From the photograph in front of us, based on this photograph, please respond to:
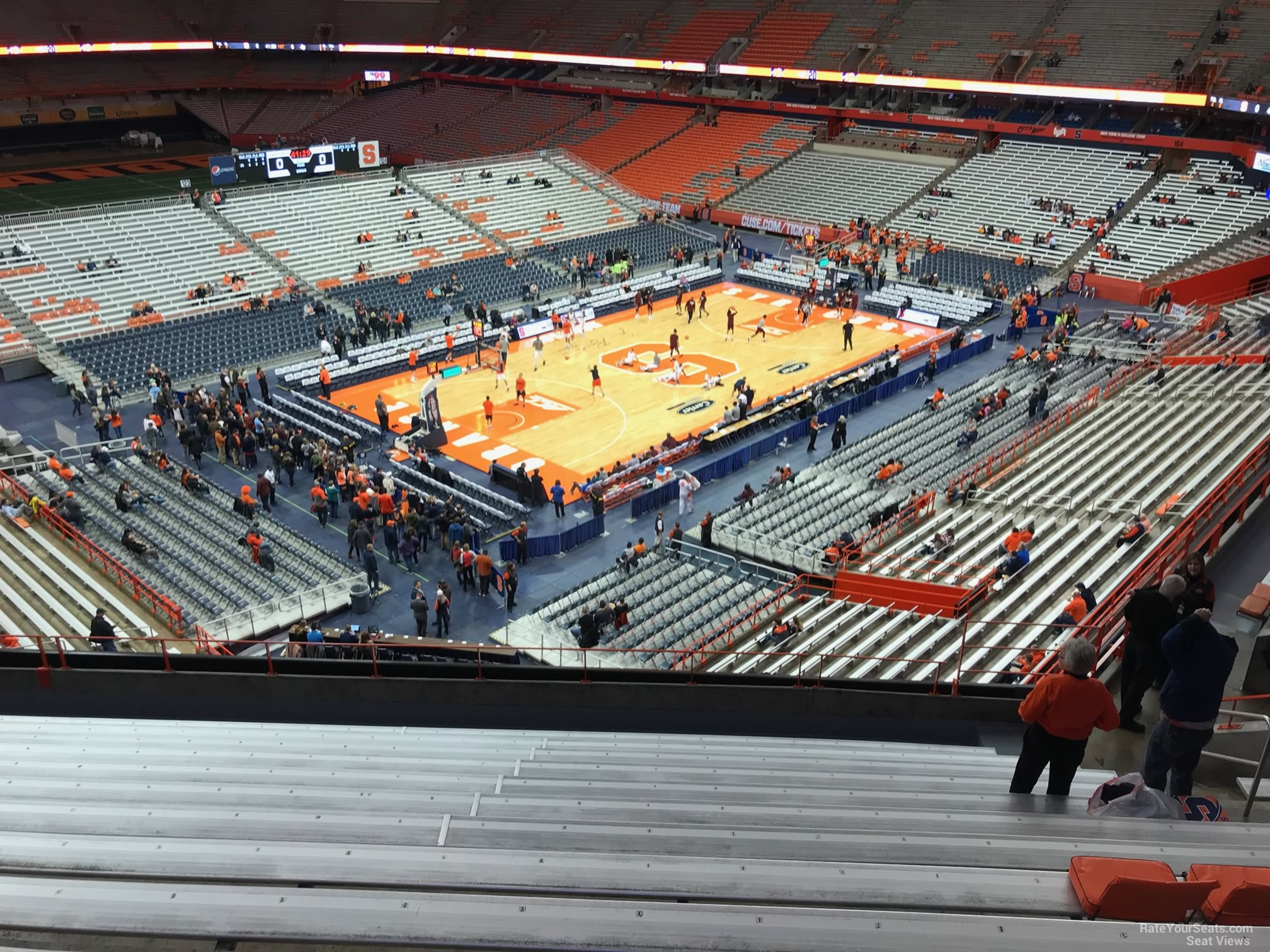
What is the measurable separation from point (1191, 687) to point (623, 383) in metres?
28.2

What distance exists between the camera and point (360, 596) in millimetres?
20812

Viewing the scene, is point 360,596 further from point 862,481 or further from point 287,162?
point 287,162

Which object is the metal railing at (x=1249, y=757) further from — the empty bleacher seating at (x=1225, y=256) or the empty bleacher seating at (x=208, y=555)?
the empty bleacher seating at (x=1225, y=256)

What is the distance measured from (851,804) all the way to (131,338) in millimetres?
35661

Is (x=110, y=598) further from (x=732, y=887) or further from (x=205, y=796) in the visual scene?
(x=732, y=887)

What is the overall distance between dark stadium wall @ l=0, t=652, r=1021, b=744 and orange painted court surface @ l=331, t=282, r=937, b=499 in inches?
627

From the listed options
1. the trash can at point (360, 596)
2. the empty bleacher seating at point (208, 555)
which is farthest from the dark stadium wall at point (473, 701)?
the trash can at point (360, 596)

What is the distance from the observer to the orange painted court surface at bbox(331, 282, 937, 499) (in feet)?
97.8

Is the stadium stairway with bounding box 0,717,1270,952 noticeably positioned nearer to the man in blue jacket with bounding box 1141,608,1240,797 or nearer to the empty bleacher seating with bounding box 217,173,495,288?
the man in blue jacket with bounding box 1141,608,1240,797

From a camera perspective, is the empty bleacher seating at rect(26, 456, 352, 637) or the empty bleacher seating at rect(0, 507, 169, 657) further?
the empty bleacher seating at rect(26, 456, 352, 637)

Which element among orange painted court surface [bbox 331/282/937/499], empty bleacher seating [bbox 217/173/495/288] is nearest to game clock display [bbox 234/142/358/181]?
empty bleacher seating [bbox 217/173/495/288]

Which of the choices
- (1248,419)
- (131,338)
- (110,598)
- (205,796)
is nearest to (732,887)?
(205,796)

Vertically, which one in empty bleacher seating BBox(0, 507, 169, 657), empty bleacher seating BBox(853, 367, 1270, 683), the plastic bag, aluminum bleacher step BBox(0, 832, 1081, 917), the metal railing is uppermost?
aluminum bleacher step BBox(0, 832, 1081, 917)

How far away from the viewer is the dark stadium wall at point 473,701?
11453 millimetres
